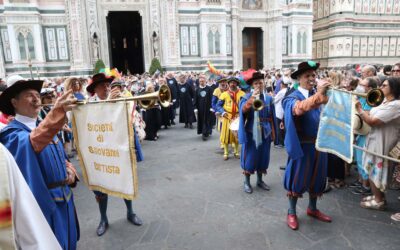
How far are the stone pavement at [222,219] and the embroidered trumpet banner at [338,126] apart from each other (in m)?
1.18

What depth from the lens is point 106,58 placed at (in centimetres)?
2033

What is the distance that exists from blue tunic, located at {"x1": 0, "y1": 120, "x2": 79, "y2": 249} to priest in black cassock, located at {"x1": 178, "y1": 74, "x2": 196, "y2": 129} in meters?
8.60

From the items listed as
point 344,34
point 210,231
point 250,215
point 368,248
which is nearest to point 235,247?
point 210,231

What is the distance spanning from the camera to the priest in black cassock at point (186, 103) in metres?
11.4

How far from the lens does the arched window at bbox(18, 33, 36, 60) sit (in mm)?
18031

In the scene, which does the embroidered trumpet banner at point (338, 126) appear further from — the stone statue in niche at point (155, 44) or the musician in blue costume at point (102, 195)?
the stone statue in niche at point (155, 44)

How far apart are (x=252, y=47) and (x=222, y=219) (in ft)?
68.9

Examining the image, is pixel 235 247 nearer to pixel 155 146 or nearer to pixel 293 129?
pixel 293 129

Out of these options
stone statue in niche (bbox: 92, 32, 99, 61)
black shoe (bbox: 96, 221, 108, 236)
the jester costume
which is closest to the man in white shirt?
the jester costume

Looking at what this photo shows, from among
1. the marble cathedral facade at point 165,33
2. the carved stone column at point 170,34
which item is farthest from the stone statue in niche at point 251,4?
the carved stone column at point 170,34

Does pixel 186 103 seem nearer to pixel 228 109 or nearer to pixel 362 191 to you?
pixel 228 109

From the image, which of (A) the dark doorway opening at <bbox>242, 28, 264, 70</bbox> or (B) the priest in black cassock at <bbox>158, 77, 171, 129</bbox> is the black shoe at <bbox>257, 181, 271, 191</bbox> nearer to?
(B) the priest in black cassock at <bbox>158, 77, 171, 129</bbox>

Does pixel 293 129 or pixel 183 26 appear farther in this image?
pixel 183 26

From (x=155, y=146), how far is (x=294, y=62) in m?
17.8
